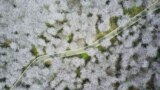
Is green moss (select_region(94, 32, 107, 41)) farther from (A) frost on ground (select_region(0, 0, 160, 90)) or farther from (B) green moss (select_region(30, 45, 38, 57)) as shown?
(B) green moss (select_region(30, 45, 38, 57))

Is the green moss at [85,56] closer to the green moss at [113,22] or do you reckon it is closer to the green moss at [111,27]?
the green moss at [111,27]

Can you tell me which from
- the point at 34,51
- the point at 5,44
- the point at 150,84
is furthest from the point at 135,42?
the point at 5,44

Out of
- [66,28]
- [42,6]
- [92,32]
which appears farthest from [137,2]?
[42,6]

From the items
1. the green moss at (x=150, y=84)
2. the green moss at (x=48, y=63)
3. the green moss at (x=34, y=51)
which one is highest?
the green moss at (x=34, y=51)

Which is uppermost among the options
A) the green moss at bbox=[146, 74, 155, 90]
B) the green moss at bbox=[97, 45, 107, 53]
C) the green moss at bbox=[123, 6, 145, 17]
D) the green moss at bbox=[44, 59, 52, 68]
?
the green moss at bbox=[123, 6, 145, 17]

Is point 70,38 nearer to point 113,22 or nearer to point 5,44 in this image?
point 113,22

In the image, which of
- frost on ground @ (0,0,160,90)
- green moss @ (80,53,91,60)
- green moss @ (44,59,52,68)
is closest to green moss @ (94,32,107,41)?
frost on ground @ (0,0,160,90)

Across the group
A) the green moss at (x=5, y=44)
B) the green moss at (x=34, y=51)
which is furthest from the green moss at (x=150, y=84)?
the green moss at (x=5, y=44)

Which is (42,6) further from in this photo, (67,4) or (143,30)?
(143,30)
